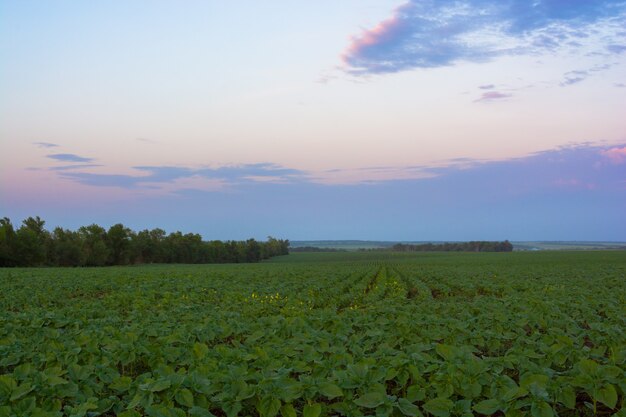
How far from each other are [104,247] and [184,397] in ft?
282

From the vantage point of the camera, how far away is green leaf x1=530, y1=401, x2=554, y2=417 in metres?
3.73

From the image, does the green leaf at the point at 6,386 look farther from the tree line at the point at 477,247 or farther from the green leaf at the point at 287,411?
the tree line at the point at 477,247

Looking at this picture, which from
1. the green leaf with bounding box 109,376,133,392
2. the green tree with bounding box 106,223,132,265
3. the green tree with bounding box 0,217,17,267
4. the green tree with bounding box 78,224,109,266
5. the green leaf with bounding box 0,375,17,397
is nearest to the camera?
the green leaf with bounding box 0,375,17,397

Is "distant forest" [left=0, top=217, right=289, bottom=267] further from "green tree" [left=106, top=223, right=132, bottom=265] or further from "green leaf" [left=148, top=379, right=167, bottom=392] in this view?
"green leaf" [left=148, top=379, right=167, bottom=392]

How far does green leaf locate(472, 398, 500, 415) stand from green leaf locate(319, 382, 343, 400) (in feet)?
3.60

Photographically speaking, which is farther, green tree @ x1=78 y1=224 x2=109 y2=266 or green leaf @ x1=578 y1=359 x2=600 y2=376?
green tree @ x1=78 y1=224 x2=109 y2=266

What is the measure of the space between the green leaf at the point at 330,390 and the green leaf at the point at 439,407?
705 millimetres

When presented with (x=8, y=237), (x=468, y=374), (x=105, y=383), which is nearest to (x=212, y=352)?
(x=105, y=383)

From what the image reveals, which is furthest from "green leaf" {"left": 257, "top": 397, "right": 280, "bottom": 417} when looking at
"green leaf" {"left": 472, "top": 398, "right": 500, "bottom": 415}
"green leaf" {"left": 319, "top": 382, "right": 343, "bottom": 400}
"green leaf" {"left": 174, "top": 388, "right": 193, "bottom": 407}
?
"green leaf" {"left": 472, "top": 398, "right": 500, "bottom": 415}

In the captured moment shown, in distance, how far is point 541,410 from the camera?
377cm

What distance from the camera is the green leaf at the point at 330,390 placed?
Answer: 405 centimetres

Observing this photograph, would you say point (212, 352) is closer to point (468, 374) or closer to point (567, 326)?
point (468, 374)

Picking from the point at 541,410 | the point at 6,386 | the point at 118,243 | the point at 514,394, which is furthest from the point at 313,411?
the point at 118,243

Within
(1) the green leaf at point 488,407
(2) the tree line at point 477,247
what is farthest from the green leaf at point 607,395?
(2) the tree line at point 477,247
